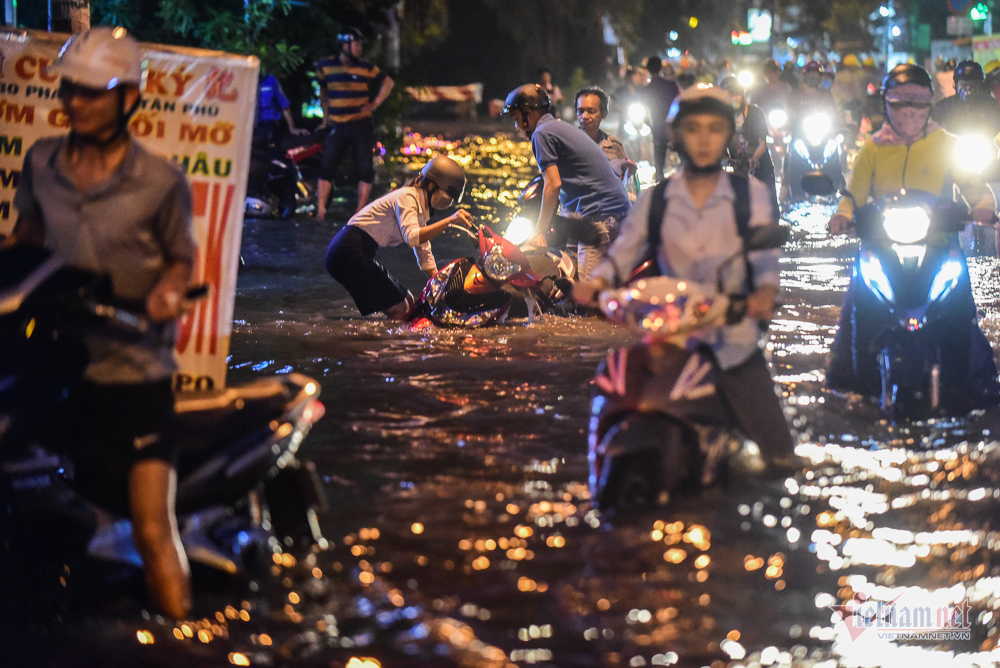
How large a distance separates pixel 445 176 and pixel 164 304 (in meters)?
5.82

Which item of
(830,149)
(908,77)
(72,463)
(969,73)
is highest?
(969,73)

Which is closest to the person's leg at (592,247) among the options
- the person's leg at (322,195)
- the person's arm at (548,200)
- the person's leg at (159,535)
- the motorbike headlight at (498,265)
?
the person's arm at (548,200)

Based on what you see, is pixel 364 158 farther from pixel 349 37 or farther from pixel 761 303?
pixel 761 303

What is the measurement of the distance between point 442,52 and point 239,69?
119ft

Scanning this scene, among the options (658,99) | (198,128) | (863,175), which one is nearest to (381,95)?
(658,99)

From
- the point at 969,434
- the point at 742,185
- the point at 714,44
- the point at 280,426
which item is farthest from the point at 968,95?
the point at 714,44

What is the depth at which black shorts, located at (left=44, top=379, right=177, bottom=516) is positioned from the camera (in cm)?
412

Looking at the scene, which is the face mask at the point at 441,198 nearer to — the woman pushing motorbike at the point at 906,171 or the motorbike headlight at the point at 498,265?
the motorbike headlight at the point at 498,265

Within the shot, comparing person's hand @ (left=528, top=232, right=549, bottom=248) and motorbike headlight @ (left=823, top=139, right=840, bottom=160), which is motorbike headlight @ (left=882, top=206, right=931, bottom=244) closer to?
person's hand @ (left=528, top=232, right=549, bottom=248)

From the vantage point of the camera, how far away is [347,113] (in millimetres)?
16250

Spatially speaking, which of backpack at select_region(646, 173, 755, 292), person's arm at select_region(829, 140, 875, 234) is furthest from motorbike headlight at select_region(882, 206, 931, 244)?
backpack at select_region(646, 173, 755, 292)

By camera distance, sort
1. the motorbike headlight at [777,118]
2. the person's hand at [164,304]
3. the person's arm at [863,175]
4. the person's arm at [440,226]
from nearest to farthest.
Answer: the person's hand at [164,304], the person's arm at [863,175], the person's arm at [440,226], the motorbike headlight at [777,118]

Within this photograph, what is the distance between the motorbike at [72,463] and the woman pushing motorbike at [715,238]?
4.95ft

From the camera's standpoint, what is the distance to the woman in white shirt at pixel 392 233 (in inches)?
381
